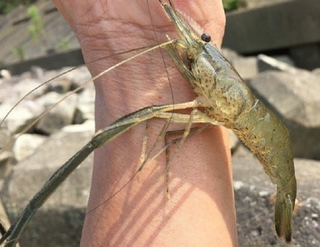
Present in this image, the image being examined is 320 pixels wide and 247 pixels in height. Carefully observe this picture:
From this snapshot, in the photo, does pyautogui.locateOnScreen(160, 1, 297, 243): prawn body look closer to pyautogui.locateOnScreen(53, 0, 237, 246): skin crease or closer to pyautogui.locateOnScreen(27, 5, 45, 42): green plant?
pyautogui.locateOnScreen(53, 0, 237, 246): skin crease

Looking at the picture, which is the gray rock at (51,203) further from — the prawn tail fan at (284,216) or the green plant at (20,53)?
the green plant at (20,53)

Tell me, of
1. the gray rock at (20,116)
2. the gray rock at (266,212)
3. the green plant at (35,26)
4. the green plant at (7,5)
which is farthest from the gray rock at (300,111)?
the green plant at (7,5)

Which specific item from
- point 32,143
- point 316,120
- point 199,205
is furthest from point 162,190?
point 32,143

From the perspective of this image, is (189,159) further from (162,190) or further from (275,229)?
(275,229)

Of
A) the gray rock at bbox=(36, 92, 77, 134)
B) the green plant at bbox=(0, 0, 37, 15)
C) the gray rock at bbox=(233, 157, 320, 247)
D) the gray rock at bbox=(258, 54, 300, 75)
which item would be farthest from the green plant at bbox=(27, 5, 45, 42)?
the gray rock at bbox=(233, 157, 320, 247)

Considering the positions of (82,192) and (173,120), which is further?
(82,192)

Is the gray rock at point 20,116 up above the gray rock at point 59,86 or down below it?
above
